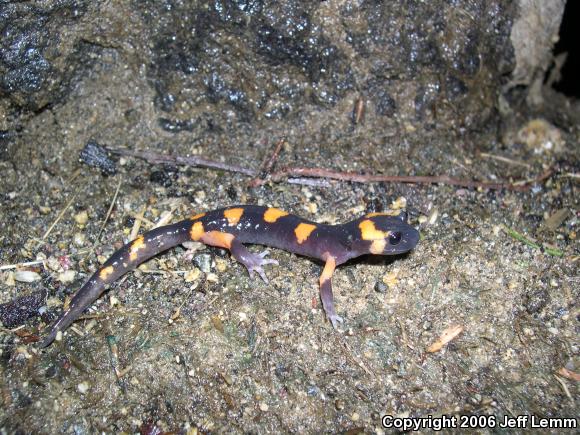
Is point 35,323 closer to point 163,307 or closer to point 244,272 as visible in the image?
point 163,307

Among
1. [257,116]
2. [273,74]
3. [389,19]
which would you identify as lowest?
[257,116]

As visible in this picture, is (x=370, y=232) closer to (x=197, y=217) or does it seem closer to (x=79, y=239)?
(x=197, y=217)

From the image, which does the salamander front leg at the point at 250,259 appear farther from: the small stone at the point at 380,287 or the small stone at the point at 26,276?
the small stone at the point at 26,276

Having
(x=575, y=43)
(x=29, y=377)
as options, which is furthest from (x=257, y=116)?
(x=575, y=43)

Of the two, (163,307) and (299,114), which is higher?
(299,114)

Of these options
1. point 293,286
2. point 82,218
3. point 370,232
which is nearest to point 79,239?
point 82,218

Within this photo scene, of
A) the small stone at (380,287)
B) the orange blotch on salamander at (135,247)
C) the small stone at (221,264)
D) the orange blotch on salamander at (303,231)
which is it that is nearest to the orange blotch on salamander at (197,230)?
the small stone at (221,264)

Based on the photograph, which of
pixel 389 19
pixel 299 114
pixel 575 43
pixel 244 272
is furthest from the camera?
pixel 575 43
